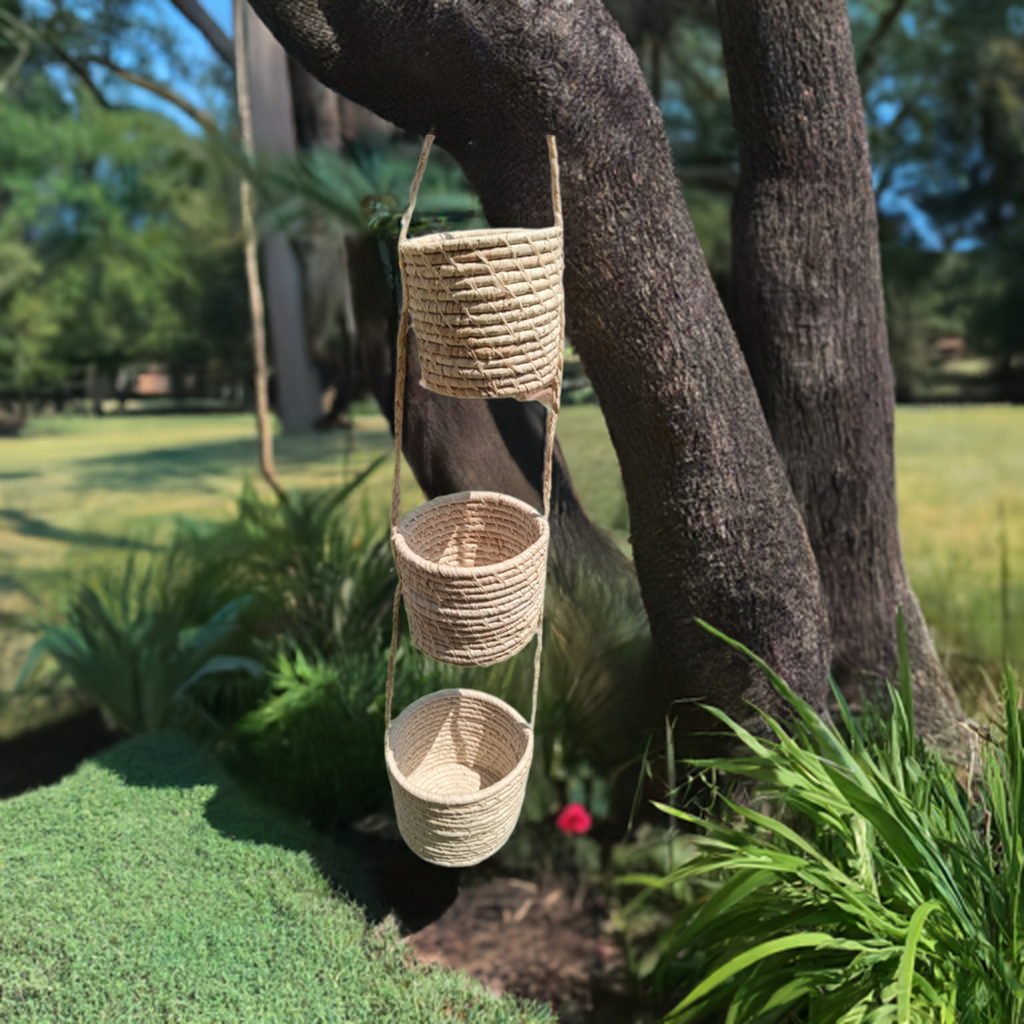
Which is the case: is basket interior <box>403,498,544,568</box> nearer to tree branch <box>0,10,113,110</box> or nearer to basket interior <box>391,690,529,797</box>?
basket interior <box>391,690,529,797</box>

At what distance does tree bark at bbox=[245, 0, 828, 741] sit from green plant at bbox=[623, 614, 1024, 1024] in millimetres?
300

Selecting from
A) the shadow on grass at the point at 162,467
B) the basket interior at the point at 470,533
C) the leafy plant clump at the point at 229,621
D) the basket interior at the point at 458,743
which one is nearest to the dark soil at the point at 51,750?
the leafy plant clump at the point at 229,621

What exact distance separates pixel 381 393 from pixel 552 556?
31.3 inches

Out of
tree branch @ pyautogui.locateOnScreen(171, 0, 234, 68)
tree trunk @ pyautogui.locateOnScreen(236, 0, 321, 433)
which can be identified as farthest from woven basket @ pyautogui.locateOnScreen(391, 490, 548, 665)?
tree branch @ pyautogui.locateOnScreen(171, 0, 234, 68)

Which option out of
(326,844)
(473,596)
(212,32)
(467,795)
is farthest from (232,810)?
(212,32)

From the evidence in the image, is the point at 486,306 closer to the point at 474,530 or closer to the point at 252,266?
the point at 474,530

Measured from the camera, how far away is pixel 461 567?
149 centimetres

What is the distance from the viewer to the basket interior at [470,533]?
60.9 inches

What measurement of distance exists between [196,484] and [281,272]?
1.03 meters

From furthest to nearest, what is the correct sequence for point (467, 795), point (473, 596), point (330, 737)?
point (330, 737)
point (467, 795)
point (473, 596)

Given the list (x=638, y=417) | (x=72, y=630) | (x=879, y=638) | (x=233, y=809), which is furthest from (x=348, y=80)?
(x=72, y=630)

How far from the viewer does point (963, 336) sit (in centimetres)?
346

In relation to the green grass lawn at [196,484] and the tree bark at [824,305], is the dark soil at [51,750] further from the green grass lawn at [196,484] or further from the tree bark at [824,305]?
the tree bark at [824,305]

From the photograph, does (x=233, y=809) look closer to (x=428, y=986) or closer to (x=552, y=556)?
(x=428, y=986)
